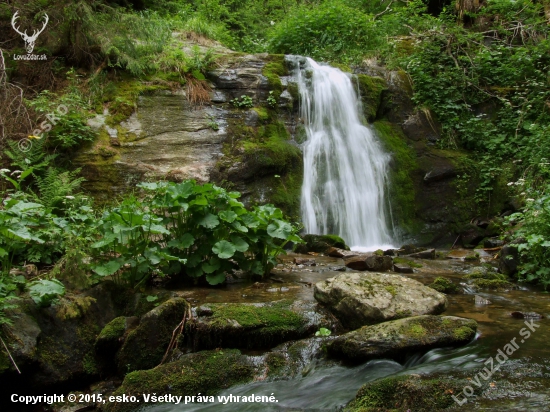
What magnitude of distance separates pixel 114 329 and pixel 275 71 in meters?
7.99

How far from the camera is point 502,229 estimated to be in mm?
8430

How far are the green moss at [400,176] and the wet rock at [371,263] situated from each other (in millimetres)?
3293

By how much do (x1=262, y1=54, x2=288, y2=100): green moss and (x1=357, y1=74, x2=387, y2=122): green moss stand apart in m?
1.94

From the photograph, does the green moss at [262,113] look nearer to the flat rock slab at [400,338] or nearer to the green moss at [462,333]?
the flat rock slab at [400,338]

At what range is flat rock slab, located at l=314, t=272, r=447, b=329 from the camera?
12.7 ft

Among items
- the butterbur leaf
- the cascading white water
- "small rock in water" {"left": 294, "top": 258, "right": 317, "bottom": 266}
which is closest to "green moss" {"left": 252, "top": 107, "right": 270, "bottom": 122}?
the cascading white water

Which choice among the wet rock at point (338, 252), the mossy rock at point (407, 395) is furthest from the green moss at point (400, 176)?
the mossy rock at point (407, 395)

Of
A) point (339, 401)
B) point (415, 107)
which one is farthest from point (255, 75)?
point (339, 401)

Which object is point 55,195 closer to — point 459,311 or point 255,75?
point 459,311

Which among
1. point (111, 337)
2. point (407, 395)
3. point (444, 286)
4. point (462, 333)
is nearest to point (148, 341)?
point (111, 337)

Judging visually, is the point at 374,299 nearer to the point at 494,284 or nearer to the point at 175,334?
the point at 175,334

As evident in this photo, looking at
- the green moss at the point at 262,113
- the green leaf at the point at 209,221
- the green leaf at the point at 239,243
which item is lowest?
the green leaf at the point at 239,243

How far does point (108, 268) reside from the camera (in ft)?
13.6

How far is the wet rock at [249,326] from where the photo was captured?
3.71 metres
